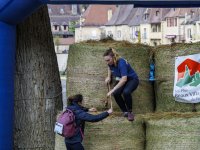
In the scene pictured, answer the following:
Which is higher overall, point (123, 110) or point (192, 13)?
point (192, 13)

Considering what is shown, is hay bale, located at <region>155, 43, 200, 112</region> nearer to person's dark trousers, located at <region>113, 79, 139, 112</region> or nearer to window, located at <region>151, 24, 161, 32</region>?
person's dark trousers, located at <region>113, 79, 139, 112</region>

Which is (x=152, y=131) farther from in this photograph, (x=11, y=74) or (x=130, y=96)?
(x=11, y=74)

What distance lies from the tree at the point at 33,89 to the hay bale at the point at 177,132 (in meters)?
→ 2.05

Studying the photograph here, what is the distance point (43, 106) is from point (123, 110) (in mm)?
1712

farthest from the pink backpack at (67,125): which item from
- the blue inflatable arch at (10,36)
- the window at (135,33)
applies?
the window at (135,33)

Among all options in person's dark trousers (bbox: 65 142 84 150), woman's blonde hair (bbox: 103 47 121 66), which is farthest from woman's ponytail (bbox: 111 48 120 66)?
person's dark trousers (bbox: 65 142 84 150)

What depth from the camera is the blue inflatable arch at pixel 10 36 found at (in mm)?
9039

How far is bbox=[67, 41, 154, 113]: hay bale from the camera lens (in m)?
9.39

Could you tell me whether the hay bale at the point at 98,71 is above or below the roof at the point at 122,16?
below

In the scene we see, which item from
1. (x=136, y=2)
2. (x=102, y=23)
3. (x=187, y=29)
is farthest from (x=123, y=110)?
(x=102, y=23)

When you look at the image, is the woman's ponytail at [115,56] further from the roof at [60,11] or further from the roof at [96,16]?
the roof at [60,11]

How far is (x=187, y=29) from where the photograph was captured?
78188 millimetres

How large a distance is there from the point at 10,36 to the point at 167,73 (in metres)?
2.20

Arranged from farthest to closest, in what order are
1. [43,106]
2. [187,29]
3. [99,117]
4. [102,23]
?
[102,23], [187,29], [43,106], [99,117]
